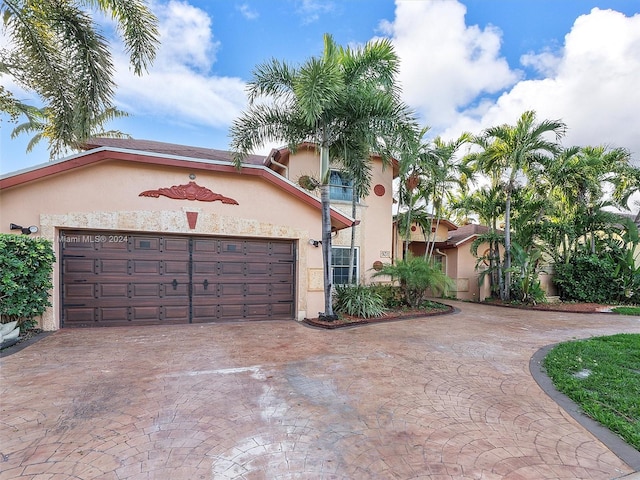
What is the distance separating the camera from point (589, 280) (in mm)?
14094

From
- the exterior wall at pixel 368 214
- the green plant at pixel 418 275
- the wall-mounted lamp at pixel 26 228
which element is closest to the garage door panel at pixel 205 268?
the wall-mounted lamp at pixel 26 228

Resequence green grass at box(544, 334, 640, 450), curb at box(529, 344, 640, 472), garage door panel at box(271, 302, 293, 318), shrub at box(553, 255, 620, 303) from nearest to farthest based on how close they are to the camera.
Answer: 1. curb at box(529, 344, 640, 472)
2. green grass at box(544, 334, 640, 450)
3. garage door panel at box(271, 302, 293, 318)
4. shrub at box(553, 255, 620, 303)

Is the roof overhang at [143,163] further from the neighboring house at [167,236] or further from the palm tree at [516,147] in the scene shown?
the palm tree at [516,147]

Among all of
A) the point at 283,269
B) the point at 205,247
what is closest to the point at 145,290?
the point at 205,247

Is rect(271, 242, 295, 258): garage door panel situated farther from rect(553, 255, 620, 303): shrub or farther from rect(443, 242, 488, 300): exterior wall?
rect(553, 255, 620, 303): shrub

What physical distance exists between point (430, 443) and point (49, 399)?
4.58 m

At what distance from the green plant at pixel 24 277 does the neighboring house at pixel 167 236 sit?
540 millimetres

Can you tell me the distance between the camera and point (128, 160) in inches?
308

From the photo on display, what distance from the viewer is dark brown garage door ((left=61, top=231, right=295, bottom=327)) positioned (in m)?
7.77

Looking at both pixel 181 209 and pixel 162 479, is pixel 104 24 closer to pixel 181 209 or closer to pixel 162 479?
pixel 181 209

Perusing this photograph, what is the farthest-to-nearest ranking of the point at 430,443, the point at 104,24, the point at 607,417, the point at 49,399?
the point at 104,24
the point at 49,399
the point at 607,417
the point at 430,443

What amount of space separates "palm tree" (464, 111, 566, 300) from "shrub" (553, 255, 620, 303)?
3691mm

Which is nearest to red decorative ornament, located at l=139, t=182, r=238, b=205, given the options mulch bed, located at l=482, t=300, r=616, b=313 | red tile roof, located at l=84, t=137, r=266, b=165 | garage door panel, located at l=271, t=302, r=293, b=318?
red tile roof, located at l=84, t=137, r=266, b=165

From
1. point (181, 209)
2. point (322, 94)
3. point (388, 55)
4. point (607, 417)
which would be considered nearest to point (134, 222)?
→ point (181, 209)
